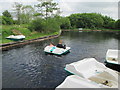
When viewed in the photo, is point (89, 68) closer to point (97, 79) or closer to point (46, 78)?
point (97, 79)

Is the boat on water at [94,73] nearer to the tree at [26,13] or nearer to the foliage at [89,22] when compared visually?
the tree at [26,13]

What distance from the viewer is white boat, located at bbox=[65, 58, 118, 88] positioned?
31.6ft

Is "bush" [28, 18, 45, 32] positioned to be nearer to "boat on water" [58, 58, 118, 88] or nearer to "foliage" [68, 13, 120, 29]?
"boat on water" [58, 58, 118, 88]

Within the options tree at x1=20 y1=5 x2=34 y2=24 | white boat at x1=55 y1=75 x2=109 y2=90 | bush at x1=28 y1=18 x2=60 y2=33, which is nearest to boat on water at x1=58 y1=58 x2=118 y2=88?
white boat at x1=55 y1=75 x2=109 y2=90

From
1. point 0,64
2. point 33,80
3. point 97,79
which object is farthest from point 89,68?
point 0,64

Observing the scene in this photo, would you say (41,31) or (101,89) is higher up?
(41,31)

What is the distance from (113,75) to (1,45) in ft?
72.6

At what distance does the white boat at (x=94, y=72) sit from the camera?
31.6ft

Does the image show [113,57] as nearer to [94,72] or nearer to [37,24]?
[94,72]

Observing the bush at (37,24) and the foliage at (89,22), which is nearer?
the bush at (37,24)

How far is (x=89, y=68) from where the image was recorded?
11.5 metres

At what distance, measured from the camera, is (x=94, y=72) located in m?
11.0

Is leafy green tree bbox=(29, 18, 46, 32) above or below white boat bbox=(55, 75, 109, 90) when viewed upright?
above

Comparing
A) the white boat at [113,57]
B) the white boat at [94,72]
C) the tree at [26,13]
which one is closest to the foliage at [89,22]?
the tree at [26,13]
